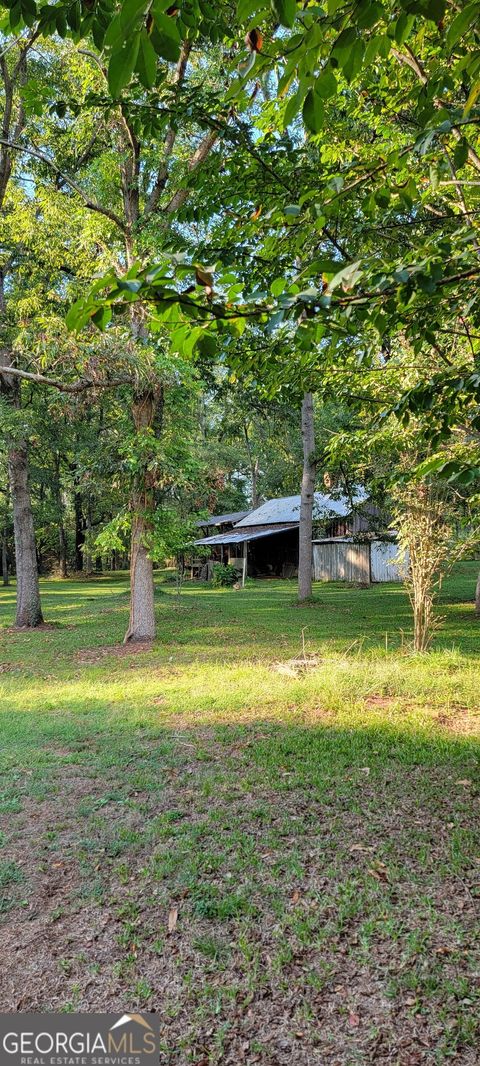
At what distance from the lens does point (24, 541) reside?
1237 centimetres

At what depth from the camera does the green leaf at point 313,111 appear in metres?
1.53

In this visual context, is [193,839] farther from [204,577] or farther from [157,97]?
[204,577]

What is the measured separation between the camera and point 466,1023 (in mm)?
1971

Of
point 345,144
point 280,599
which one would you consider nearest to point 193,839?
point 345,144

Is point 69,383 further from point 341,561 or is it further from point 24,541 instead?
point 341,561

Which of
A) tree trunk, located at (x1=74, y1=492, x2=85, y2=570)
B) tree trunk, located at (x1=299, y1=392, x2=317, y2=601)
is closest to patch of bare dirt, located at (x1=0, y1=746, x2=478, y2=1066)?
tree trunk, located at (x1=299, y1=392, x2=317, y2=601)

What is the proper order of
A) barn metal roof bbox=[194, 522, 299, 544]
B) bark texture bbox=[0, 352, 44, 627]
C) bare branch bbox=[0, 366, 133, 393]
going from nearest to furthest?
Answer: bare branch bbox=[0, 366, 133, 393], bark texture bbox=[0, 352, 44, 627], barn metal roof bbox=[194, 522, 299, 544]

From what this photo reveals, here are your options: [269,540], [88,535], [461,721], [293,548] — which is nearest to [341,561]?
[293,548]

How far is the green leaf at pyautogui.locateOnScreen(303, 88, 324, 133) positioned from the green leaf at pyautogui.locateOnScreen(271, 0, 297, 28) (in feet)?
0.78

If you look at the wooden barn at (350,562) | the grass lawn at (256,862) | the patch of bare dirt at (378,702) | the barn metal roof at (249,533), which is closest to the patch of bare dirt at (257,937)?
the grass lawn at (256,862)

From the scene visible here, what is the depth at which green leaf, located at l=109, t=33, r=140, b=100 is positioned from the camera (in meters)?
1.21

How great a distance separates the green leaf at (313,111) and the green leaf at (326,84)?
0.02 metres

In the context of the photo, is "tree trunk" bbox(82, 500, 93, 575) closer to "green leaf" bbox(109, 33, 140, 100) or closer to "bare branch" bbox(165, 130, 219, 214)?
"bare branch" bbox(165, 130, 219, 214)

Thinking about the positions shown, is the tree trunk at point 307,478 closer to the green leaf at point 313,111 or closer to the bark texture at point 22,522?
the bark texture at point 22,522
